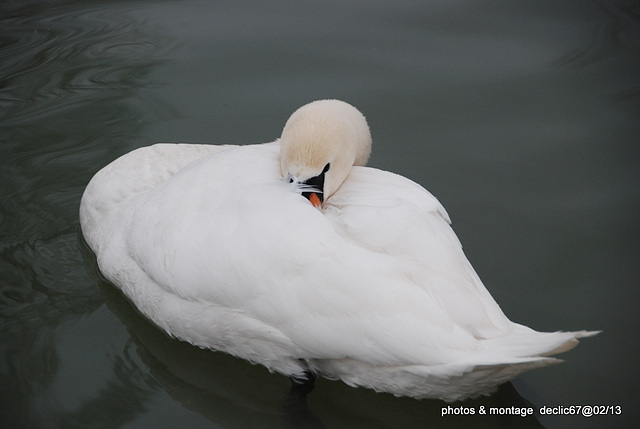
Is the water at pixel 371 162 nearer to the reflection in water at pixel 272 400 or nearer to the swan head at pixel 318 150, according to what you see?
the reflection in water at pixel 272 400

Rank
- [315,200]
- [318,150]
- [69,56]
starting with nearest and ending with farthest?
[315,200] < [318,150] < [69,56]

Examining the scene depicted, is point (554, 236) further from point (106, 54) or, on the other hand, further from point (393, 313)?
point (106, 54)

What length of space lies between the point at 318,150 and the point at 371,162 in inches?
56.7

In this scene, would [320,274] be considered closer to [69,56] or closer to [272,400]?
[272,400]

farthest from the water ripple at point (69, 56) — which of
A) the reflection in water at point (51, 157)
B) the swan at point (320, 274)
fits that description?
the swan at point (320, 274)

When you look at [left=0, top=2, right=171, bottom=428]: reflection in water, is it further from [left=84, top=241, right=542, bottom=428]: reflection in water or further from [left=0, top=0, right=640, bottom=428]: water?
[left=84, top=241, right=542, bottom=428]: reflection in water

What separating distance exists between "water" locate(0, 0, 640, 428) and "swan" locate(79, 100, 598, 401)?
32cm

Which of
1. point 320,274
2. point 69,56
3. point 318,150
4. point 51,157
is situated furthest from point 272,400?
point 69,56

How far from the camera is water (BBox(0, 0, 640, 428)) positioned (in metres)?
3.36

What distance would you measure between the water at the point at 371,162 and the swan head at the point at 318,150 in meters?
0.91

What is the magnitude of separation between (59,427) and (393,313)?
1.55m

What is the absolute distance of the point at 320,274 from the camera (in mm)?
2861

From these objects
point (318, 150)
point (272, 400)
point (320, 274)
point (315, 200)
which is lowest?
point (272, 400)

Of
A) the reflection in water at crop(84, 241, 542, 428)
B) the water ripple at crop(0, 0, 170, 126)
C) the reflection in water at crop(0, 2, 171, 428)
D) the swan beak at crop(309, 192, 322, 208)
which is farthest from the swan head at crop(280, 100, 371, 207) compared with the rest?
the water ripple at crop(0, 0, 170, 126)
